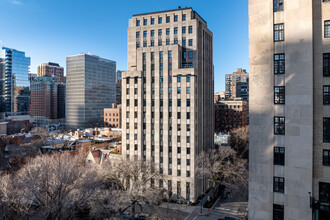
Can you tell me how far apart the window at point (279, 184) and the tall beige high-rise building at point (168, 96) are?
93.6 ft

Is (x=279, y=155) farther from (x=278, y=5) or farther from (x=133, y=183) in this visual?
(x=133, y=183)

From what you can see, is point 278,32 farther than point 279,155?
Yes

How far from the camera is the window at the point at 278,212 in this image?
22.9m

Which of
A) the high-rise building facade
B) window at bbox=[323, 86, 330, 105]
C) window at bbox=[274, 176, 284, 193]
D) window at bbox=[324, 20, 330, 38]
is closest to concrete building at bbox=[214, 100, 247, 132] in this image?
the high-rise building facade

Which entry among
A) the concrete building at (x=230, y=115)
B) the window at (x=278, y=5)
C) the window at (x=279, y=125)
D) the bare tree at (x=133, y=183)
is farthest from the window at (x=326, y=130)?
the concrete building at (x=230, y=115)

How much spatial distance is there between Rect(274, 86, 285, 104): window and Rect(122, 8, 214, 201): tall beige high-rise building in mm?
28465

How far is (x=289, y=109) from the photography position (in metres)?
22.7

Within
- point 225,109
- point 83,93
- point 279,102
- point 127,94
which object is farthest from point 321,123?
point 83,93

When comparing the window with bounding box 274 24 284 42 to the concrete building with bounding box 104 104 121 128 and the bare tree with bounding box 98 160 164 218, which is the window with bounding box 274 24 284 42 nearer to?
the bare tree with bounding box 98 160 164 218

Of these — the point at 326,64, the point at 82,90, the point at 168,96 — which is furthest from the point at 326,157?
the point at 82,90

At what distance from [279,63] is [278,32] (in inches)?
125

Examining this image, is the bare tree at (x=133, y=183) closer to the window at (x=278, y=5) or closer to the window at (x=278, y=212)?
the window at (x=278, y=212)

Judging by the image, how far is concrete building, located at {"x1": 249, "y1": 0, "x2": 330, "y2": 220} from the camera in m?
21.8

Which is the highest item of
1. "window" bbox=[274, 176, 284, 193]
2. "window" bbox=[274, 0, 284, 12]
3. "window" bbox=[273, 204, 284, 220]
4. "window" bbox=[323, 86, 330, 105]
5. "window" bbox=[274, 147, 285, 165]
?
"window" bbox=[274, 0, 284, 12]
